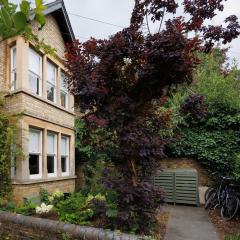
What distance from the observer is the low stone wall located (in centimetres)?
579

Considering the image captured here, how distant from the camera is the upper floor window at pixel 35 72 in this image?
11079mm

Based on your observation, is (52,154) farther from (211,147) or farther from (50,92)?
(211,147)

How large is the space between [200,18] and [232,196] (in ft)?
18.5

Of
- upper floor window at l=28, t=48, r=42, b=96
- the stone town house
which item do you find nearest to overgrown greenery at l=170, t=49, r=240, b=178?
the stone town house

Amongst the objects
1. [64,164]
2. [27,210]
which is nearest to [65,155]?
[64,164]

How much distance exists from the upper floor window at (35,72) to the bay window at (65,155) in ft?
10.3

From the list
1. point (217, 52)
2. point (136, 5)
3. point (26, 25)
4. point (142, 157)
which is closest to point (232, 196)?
point (142, 157)

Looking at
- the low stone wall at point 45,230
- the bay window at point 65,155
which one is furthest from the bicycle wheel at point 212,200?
the low stone wall at point 45,230

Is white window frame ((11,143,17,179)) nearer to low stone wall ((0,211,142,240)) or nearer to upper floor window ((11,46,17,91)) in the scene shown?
upper floor window ((11,46,17,91))

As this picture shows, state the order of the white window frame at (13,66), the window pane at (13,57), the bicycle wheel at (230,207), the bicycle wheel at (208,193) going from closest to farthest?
1. the bicycle wheel at (230,207)
2. the white window frame at (13,66)
3. the window pane at (13,57)
4. the bicycle wheel at (208,193)

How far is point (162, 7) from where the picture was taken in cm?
744

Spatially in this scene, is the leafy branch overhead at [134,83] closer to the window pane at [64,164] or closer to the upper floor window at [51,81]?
the upper floor window at [51,81]

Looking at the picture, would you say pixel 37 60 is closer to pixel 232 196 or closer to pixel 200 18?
pixel 200 18

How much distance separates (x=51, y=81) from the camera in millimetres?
12812
